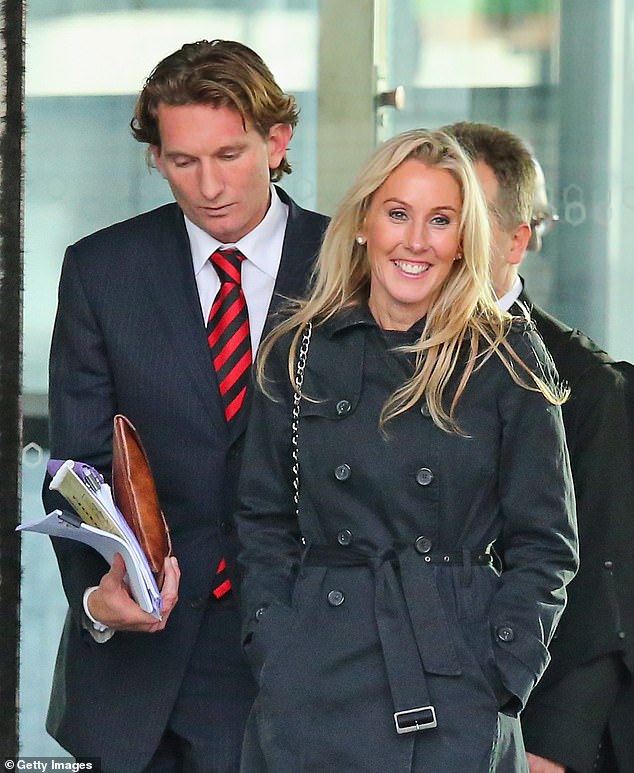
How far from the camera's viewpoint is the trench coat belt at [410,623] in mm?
2535

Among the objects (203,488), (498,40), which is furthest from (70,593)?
(498,40)

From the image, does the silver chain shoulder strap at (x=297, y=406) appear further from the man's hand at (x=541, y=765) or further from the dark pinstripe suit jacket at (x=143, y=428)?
the man's hand at (x=541, y=765)

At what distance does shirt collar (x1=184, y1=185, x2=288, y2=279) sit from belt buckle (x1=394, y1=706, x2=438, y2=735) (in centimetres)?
99

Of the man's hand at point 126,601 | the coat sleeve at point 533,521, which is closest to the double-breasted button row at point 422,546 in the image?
the coat sleeve at point 533,521

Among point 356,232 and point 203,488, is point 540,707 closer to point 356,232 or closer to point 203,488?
point 203,488

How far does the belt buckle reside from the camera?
2.52 metres

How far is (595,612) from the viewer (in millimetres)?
3055

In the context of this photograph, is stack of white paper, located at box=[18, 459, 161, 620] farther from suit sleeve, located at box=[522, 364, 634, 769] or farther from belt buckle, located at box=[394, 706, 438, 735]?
suit sleeve, located at box=[522, 364, 634, 769]

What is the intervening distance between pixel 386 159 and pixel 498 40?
1436 mm

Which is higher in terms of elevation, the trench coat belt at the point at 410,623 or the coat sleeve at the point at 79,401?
the coat sleeve at the point at 79,401

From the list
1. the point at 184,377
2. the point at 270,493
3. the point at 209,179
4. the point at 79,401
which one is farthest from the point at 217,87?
the point at 270,493

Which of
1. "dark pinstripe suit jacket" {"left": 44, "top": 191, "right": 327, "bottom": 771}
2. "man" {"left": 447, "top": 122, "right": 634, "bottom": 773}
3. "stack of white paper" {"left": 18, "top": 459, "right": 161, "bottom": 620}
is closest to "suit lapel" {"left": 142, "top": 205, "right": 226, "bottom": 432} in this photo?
"dark pinstripe suit jacket" {"left": 44, "top": 191, "right": 327, "bottom": 771}

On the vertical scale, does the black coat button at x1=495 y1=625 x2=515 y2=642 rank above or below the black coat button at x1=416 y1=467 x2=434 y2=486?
below

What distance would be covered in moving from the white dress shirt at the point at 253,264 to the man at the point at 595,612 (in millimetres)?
457
